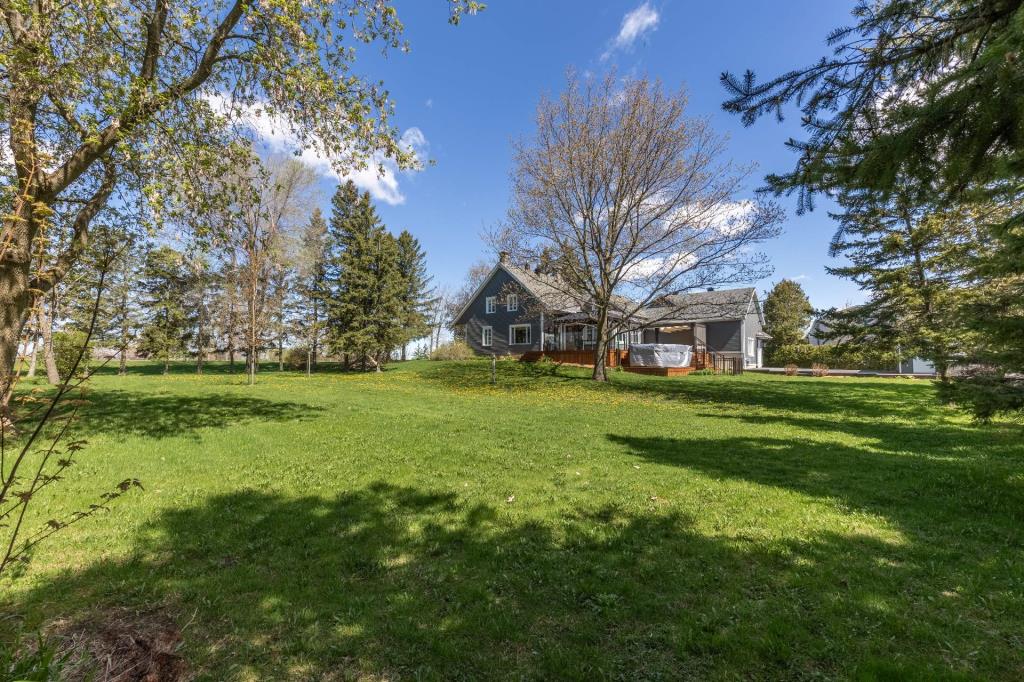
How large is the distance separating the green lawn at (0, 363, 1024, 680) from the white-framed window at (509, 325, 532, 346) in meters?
23.7

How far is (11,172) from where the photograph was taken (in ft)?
22.6

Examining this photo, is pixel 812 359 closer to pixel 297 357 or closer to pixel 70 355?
pixel 297 357

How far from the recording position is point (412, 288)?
131ft

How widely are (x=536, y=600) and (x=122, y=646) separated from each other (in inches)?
105

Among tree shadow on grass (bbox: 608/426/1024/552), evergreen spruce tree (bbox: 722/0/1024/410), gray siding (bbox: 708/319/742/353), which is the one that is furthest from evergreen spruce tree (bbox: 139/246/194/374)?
gray siding (bbox: 708/319/742/353)

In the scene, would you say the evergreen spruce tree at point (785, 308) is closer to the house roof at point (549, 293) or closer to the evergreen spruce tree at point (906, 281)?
the evergreen spruce tree at point (906, 281)

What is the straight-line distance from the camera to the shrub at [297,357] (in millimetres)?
32631

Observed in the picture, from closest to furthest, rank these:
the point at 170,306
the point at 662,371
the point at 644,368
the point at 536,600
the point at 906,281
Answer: the point at 536,600 < the point at 906,281 < the point at 662,371 < the point at 644,368 < the point at 170,306

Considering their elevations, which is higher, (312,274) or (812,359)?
(312,274)

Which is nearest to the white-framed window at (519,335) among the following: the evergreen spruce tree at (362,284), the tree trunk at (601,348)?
the evergreen spruce tree at (362,284)

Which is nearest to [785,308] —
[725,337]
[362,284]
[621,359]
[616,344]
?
[725,337]

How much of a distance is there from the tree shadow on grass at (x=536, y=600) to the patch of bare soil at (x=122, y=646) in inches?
4.0

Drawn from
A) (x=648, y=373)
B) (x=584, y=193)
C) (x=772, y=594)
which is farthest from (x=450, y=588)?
(x=648, y=373)

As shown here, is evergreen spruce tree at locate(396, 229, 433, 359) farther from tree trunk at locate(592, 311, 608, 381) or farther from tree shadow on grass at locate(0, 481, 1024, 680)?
tree shadow on grass at locate(0, 481, 1024, 680)
